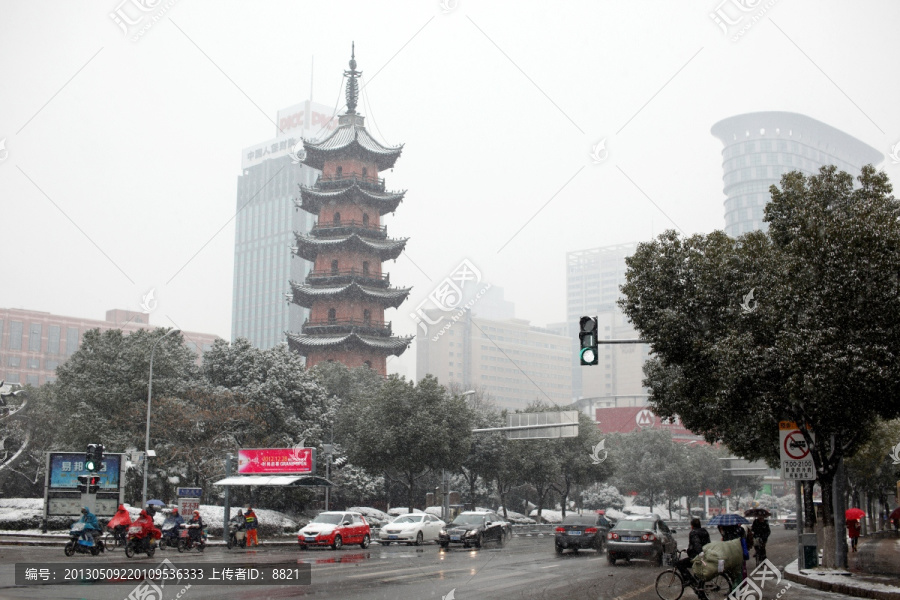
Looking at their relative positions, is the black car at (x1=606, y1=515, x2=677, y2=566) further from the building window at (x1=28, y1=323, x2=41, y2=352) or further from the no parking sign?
the building window at (x1=28, y1=323, x2=41, y2=352)

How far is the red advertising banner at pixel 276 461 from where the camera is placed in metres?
38.8

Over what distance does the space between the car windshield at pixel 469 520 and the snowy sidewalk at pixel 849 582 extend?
13.2 m

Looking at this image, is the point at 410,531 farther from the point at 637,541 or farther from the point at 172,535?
the point at 637,541

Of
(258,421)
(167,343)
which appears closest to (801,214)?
(258,421)

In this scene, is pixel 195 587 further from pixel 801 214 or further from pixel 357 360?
pixel 357 360

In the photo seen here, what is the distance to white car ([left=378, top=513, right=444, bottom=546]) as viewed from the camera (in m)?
35.1

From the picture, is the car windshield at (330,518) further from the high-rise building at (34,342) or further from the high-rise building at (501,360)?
the high-rise building at (501,360)

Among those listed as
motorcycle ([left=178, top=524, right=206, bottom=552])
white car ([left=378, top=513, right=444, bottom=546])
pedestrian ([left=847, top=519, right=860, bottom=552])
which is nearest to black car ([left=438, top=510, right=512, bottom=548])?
white car ([left=378, top=513, right=444, bottom=546])

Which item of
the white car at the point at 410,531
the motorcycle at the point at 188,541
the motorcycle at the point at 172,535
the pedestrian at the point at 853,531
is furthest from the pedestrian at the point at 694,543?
the white car at the point at 410,531

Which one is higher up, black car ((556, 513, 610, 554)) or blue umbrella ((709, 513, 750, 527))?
blue umbrella ((709, 513, 750, 527))

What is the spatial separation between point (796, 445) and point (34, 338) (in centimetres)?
13889

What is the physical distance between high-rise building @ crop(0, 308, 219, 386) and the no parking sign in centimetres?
12122

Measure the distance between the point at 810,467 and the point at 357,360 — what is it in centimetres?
6332

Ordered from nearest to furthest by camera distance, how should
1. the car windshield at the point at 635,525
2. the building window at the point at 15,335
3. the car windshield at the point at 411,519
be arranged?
1. the car windshield at the point at 635,525
2. the car windshield at the point at 411,519
3. the building window at the point at 15,335
